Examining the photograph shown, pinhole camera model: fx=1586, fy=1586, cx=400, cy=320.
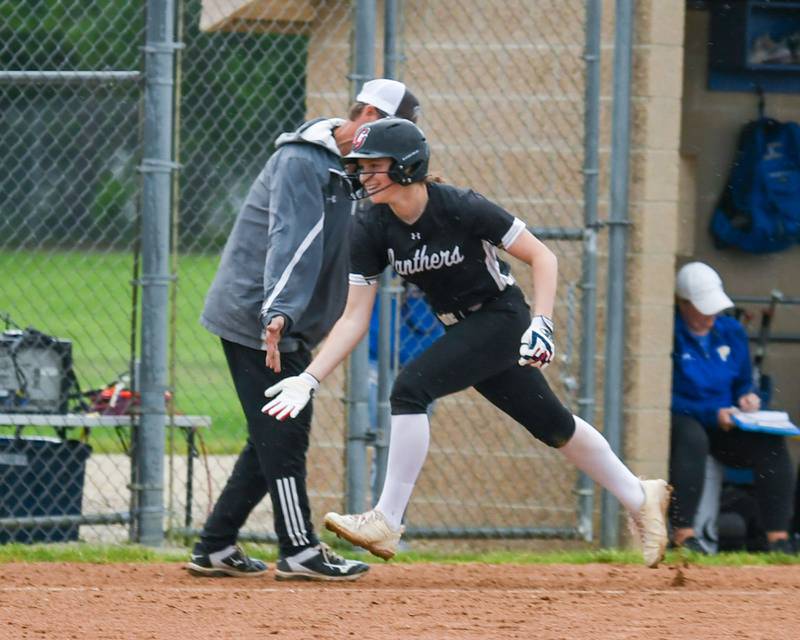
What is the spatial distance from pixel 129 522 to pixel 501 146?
8.68 ft

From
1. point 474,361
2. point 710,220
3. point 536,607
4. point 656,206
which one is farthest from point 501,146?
point 536,607

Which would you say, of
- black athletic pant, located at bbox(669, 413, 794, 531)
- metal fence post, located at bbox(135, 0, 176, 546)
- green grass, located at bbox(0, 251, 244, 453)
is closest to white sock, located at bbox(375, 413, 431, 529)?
metal fence post, located at bbox(135, 0, 176, 546)

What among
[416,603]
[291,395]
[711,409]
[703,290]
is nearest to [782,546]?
[711,409]

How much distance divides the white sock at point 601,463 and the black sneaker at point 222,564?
1341 millimetres

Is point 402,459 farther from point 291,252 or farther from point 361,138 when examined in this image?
point 361,138

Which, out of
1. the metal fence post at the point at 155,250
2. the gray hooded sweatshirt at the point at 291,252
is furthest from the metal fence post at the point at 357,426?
the gray hooded sweatshirt at the point at 291,252

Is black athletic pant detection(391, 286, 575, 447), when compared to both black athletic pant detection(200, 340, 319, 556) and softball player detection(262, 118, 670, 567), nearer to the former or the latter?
softball player detection(262, 118, 670, 567)

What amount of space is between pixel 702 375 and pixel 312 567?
285cm

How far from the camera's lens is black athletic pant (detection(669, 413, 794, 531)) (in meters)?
7.95

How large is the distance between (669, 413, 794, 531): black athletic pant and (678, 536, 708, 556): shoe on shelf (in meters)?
0.08

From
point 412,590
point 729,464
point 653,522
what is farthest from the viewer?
point 729,464

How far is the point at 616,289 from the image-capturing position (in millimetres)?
7754

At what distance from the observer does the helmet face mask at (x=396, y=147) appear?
5730mm

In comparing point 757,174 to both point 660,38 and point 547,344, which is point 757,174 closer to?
point 660,38
